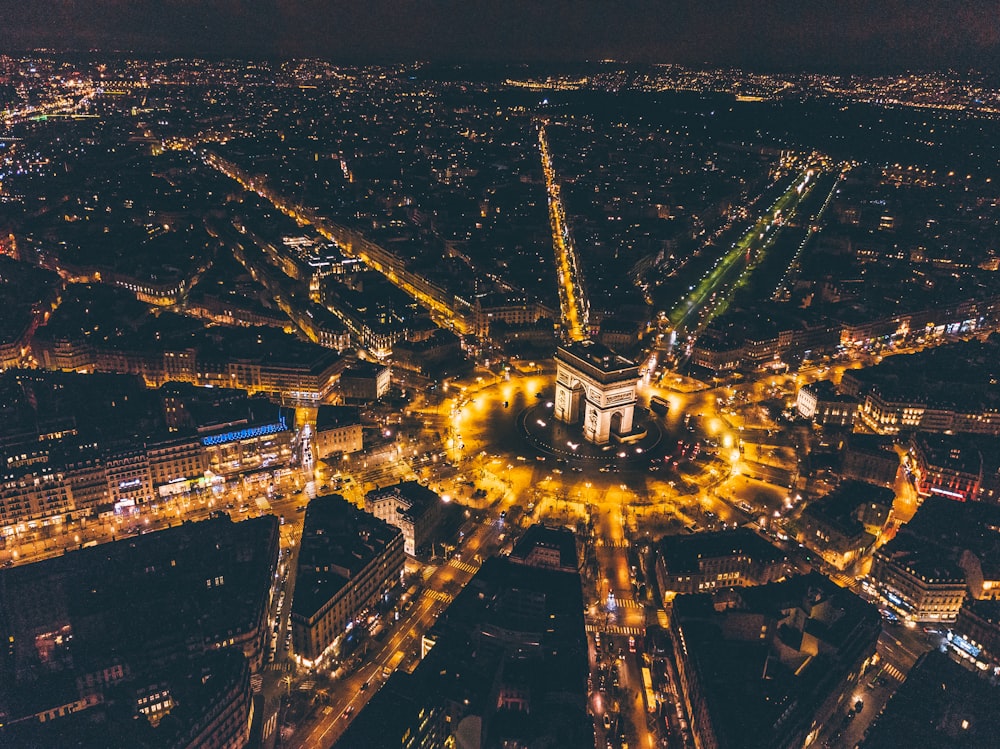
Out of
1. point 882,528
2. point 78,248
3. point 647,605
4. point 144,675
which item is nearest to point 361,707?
point 144,675

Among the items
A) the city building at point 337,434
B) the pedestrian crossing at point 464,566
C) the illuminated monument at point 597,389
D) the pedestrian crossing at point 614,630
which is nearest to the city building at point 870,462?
the illuminated monument at point 597,389

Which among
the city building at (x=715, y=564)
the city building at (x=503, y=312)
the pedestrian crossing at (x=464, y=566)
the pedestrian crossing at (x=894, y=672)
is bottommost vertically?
the pedestrian crossing at (x=894, y=672)

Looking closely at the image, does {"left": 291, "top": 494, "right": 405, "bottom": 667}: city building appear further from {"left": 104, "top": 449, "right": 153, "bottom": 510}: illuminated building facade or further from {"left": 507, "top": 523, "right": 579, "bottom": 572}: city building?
{"left": 104, "top": 449, "right": 153, "bottom": 510}: illuminated building facade

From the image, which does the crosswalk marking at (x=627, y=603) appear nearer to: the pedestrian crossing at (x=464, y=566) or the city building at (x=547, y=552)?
the city building at (x=547, y=552)

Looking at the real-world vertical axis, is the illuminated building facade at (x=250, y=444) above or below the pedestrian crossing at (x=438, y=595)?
above

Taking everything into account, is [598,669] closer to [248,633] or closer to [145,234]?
[248,633]

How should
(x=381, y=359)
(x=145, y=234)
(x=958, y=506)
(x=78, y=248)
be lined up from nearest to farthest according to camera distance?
(x=958, y=506)
(x=381, y=359)
(x=78, y=248)
(x=145, y=234)

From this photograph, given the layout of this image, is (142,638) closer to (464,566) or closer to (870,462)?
(464,566)
